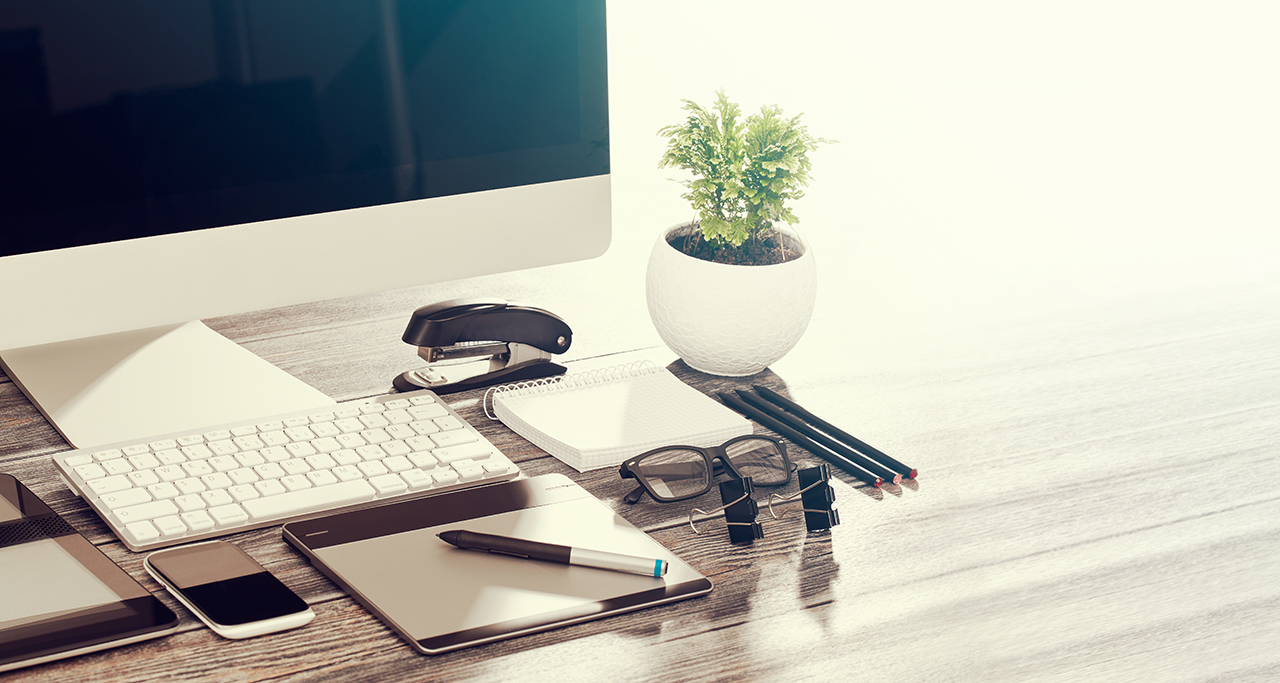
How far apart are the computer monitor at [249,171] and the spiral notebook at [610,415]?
5.8 inches

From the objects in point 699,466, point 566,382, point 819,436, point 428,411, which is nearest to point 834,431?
point 819,436

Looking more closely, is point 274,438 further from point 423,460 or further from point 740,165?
point 740,165

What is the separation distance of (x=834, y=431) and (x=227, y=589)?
1.77 ft

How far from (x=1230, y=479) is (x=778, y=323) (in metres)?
0.44

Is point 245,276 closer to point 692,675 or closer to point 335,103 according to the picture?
point 335,103

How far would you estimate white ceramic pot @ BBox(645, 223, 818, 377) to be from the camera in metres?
1.09

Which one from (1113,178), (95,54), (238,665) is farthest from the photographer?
(1113,178)

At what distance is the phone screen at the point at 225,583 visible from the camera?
2.23ft

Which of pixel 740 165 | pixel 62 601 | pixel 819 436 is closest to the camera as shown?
pixel 62 601

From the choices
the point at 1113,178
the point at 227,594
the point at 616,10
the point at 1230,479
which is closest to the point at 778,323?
the point at 1230,479

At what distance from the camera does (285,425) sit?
920 millimetres

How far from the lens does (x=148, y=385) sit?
1.04 meters

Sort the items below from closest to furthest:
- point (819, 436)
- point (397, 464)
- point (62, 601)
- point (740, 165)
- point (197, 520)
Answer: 1. point (62, 601)
2. point (197, 520)
3. point (397, 464)
4. point (819, 436)
5. point (740, 165)

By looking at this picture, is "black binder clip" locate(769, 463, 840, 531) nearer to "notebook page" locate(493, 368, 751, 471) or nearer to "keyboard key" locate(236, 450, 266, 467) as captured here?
"notebook page" locate(493, 368, 751, 471)
